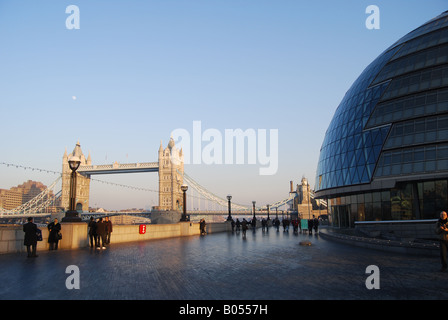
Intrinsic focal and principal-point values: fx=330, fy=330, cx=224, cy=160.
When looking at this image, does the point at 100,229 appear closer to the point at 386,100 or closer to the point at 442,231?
the point at 442,231

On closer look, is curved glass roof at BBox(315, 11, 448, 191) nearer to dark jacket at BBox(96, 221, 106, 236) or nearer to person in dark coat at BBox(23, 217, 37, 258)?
dark jacket at BBox(96, 221, 106, 236)

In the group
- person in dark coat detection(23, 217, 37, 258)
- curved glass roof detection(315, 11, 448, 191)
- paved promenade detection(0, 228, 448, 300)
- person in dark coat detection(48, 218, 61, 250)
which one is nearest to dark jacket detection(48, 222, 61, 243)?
person in dark coat detection(48, 218, 61, 250)

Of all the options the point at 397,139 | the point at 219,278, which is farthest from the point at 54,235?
the point at 397,139

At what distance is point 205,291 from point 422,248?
433 inches

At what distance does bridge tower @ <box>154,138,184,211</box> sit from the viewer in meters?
167

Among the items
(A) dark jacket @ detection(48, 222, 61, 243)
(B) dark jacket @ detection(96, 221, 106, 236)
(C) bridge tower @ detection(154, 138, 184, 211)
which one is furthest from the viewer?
(C) bridge tower @ detection(154, 138, 184, 211)

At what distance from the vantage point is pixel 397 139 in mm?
30703

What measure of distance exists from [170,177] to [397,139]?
482 ft

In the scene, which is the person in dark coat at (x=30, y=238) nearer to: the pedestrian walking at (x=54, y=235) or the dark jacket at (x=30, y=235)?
the dark jacket at (x=30, y=235)

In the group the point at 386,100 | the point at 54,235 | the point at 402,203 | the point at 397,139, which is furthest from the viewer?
the point at 386,100

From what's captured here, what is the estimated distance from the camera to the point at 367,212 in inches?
1350

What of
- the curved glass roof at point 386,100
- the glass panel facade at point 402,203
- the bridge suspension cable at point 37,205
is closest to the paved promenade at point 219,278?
the glass panel facade at point 402,203

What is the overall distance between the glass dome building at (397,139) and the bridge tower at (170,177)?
13154 cm

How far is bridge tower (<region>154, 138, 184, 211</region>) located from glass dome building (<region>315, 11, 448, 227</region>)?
132 m
